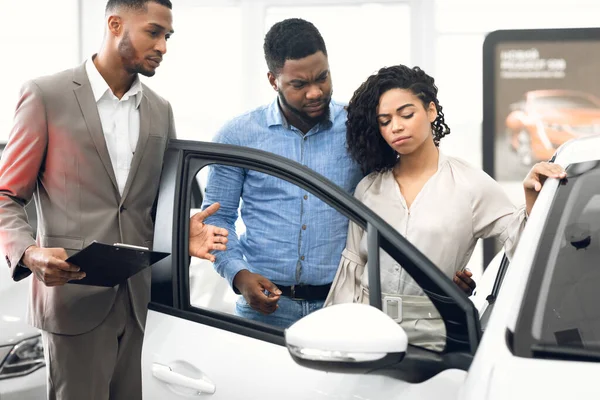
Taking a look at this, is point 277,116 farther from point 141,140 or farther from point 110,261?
point 110,261

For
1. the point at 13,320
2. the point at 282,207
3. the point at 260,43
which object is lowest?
the point at 13,320

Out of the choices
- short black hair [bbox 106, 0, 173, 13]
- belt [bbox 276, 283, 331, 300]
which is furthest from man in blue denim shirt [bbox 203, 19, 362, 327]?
short black hair [bbox 106, 0, 173, 13]

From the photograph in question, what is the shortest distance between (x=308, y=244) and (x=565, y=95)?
7.29ft

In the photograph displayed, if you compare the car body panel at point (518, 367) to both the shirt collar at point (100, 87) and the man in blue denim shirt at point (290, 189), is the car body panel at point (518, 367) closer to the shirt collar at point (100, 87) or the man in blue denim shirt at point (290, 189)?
the man in blue denim shirt at point (290, 189)

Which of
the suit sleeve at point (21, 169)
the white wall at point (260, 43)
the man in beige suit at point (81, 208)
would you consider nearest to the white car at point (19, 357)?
the man in beige suit at point (81, 208)

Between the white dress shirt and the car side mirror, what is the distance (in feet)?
3.53

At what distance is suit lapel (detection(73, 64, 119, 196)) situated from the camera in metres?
2.32

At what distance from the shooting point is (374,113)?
7.64 feet

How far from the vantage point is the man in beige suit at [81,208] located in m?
2.27

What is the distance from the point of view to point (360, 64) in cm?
643

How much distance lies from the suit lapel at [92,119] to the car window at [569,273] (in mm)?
1223

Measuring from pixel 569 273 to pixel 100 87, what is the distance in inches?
57.1

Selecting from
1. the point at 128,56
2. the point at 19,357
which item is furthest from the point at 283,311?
the point at 19,357

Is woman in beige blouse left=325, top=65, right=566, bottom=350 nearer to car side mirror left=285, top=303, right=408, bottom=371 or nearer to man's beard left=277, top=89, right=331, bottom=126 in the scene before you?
man's beard left=277, top=89, right=331, bottom=126
